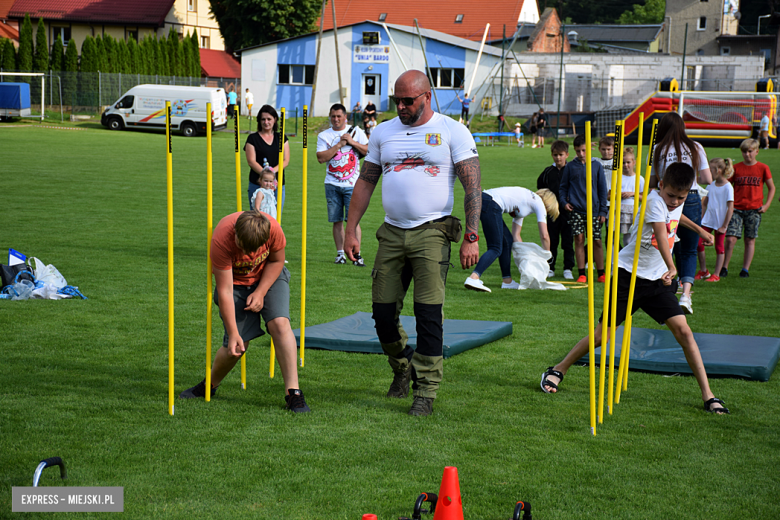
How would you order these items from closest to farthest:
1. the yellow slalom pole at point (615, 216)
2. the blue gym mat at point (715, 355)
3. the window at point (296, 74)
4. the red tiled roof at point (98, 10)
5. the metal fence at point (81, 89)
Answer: the yellow slalom pole at point (615, 216) < the blue gym mat at point (715, 355) < the metal fence at point (81, 89) < the window at point (296, 74) < the red tiled roof at point (98, 10)

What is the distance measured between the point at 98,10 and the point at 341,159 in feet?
192

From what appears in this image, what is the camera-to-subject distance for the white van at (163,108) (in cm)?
3762

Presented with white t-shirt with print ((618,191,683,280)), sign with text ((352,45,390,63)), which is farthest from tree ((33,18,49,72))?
white t-shirt with print ((618,191,683,280))

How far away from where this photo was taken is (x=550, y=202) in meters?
9.60

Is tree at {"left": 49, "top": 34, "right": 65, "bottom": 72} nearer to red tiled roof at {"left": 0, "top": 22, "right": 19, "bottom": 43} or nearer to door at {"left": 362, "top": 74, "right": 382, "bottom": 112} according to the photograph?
red tiled roof at {"left": 0, "top": 22, "right": 19, "bottom": 43}

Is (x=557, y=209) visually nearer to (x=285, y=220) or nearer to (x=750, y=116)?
(x=285, y=220)

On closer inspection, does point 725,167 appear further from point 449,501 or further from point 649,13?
point 649,13

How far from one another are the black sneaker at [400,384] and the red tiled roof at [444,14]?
53233 mm

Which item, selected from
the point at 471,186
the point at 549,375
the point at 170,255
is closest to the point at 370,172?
the point at 471,186

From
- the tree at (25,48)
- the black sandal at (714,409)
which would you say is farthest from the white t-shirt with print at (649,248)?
the tree at (25,48)

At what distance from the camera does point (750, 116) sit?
3059 centimetres

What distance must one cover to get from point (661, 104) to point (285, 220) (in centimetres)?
2148

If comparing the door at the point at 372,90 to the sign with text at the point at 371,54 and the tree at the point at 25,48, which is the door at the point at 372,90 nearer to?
the sign with text at the point at 371,54

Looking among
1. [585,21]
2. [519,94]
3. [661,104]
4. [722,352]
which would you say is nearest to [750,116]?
[661,104]
